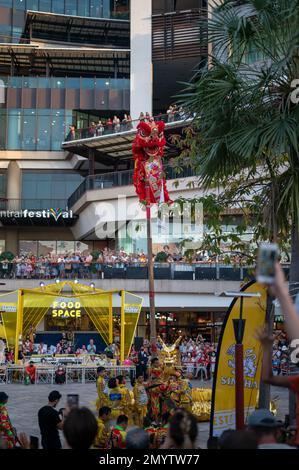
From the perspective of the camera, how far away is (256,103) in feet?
31.8

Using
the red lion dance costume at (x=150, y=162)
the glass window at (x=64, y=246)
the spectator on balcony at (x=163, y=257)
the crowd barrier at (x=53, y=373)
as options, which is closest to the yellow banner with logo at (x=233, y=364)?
the red lion dance costume at (x=150, y=162)

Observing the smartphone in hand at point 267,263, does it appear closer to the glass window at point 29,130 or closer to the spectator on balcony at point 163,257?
the spectator on balcony at point 163,257

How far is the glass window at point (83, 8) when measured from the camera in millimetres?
48031

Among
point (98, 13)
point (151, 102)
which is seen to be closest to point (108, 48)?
point (98, 13)

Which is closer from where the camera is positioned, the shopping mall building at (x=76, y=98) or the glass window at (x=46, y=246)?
the shopping mall building at (x=76, y=98)

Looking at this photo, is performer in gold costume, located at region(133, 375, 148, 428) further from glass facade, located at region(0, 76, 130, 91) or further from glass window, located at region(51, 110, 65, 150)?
glass window, located at region(51, 110, 65, 150)

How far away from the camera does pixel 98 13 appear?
48.1m

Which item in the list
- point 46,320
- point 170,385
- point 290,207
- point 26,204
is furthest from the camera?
point 26,204

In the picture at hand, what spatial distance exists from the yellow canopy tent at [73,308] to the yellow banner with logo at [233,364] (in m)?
14.4

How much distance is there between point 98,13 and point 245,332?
42.3m

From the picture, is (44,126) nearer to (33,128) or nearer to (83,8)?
(33,128)

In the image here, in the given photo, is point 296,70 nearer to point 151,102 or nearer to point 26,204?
point 151,102

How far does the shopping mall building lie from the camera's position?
41.4 m

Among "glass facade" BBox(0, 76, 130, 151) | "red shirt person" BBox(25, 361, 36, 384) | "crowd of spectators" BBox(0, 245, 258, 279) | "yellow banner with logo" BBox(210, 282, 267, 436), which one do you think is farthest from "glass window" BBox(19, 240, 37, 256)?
"yellow banner with logo" BBox(210, 282, 267, 436)
